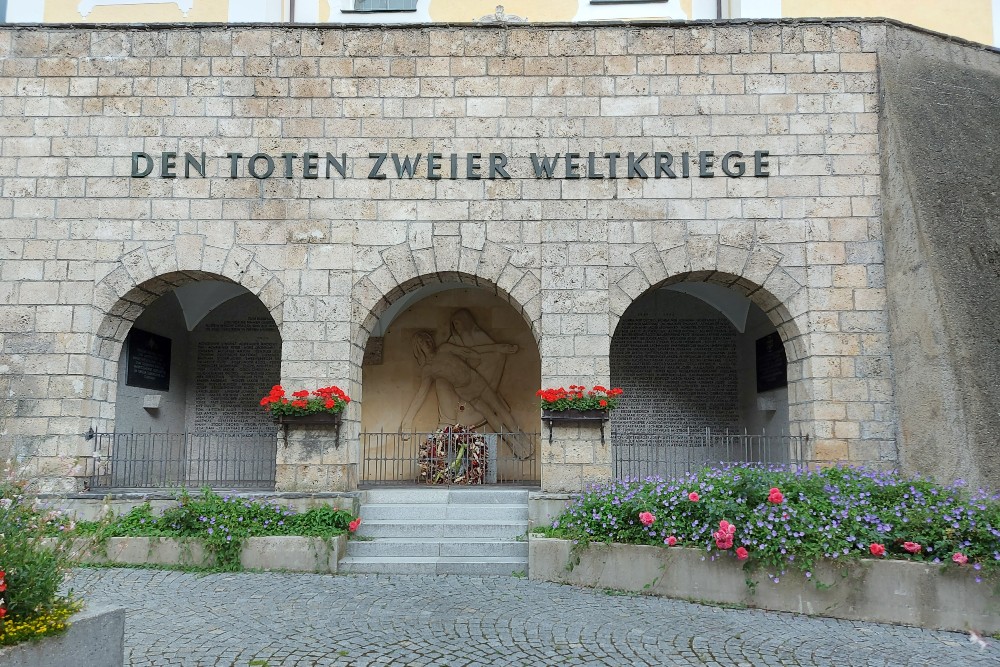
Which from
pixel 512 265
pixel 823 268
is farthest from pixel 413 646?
pixel 823 268

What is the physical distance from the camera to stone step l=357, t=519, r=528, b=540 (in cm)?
707

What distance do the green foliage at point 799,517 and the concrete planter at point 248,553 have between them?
1.98m

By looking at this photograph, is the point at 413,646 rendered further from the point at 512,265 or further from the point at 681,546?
the point at 512,265

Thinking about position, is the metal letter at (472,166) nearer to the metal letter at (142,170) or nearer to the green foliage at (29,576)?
the metal letter at (142,170)

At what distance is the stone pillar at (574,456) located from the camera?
7.42 metres

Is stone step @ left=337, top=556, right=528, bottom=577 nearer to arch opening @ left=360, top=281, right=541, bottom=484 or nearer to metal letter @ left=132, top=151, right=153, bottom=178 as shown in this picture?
arch opening @ left=360, top=281, right=541, bottom=484

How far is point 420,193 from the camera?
794cm

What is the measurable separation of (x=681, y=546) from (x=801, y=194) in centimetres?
402

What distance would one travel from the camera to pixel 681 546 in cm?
596

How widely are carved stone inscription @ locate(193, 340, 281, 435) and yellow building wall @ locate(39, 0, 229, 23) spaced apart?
486 cm

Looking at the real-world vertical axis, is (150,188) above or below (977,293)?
above

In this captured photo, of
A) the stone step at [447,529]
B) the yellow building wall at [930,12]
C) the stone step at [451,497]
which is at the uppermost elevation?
the yellow building wall at [930,12]

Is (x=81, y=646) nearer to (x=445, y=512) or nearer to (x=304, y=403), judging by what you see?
(x=304, y=403)

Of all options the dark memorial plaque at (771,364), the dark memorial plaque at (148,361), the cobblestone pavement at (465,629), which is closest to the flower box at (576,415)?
the cobblestone pavement at (465,629)
